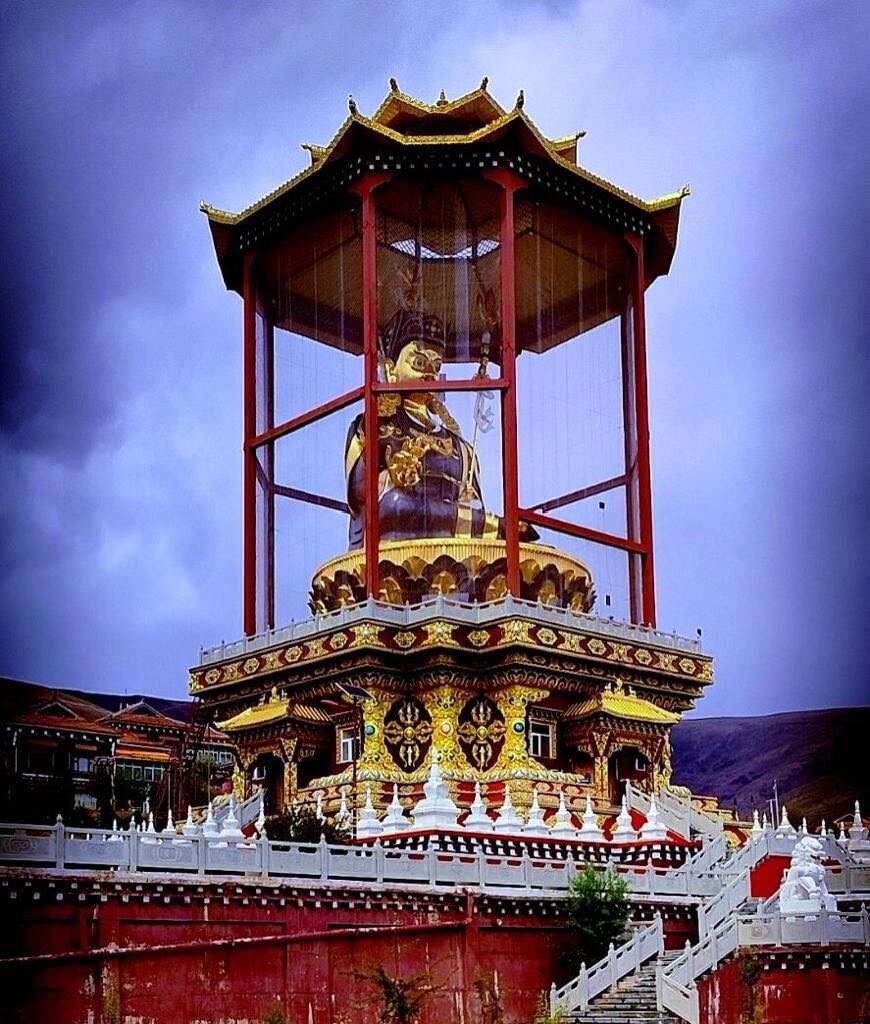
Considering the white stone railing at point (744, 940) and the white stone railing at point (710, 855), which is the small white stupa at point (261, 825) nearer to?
the white stone railing at point (744, 940)

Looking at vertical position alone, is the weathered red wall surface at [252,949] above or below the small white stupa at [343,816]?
below

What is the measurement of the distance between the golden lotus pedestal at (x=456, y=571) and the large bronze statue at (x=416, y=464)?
3.22 feet

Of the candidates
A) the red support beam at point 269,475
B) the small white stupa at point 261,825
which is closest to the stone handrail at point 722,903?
the small white stupa at point 261,825

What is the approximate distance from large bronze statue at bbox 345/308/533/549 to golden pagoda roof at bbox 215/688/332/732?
3727 millimetres

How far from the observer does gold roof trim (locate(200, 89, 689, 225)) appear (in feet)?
92.3

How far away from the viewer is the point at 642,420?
103 feet

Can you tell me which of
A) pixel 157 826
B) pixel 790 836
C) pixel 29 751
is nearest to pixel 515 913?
pixel 790 836

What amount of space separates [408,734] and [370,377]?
20.3 feet

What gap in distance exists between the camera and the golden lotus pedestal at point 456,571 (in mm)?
28562

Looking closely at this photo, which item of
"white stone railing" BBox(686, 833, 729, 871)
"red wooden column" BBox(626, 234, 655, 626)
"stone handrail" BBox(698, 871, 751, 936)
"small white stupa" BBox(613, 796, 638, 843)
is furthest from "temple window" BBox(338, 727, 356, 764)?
"stone handrail" BBox(698, 871, 751, 936)

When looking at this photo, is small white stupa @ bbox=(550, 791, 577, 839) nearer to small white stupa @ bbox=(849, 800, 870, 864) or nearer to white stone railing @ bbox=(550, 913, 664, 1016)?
white stone railing @ bbox=(550, 913, 664, 1016)

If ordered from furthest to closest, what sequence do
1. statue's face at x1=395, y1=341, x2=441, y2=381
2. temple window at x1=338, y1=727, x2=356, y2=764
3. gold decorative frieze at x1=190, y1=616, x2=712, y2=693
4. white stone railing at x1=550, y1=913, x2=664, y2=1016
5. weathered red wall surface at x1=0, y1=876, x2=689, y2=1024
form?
statue's face at x1=395, y1=341, x2=441, y2=381, temple window at x1=338, y1=727, x2=356, y2=764, gold decorative frieze at x1=190, y1=616, x2=712, y2=693, white stone railing at x1=550, y1=913, x2=664, y2=1016, weathered red wall surface at x1=0, y1=876, x2=689, y2=1024

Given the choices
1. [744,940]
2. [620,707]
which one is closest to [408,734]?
[620,707]

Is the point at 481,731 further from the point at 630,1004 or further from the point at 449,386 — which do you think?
the point at 630,1004
